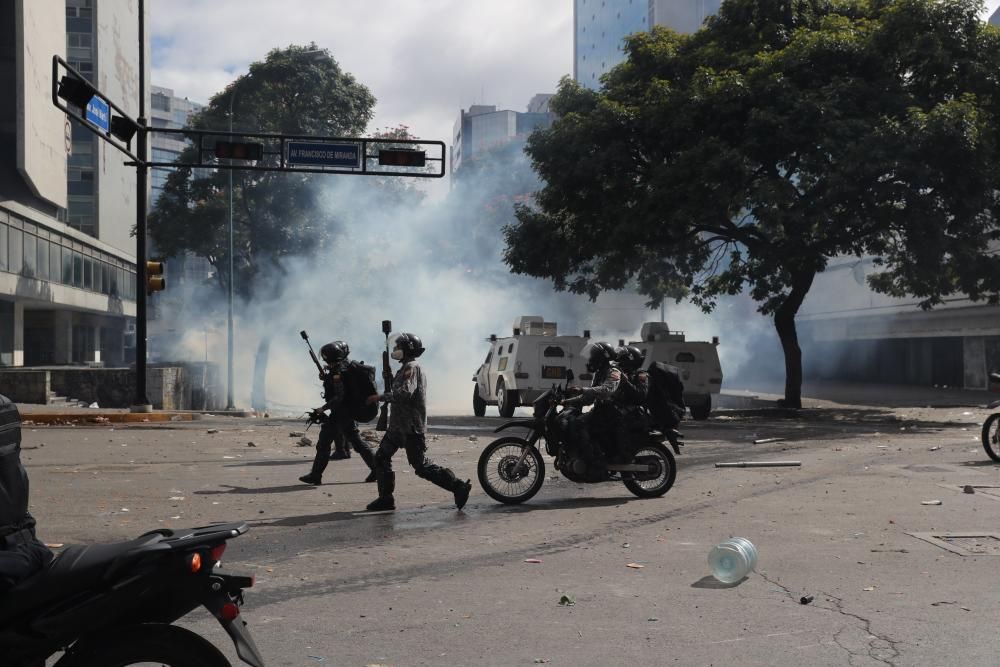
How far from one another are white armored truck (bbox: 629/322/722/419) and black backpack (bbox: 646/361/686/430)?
13.8 metres

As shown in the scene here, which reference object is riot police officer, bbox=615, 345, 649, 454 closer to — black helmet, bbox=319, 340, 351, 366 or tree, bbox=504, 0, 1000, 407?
black helmet, bbox=319, 340, 351, 366

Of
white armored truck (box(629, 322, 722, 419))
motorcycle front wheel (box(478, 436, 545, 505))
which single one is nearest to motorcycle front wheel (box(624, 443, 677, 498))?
motorcycle front wheel (box(478, 436, 545, 505))

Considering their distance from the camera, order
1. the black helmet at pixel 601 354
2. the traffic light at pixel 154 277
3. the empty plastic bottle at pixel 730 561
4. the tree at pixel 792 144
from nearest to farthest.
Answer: the empty plastic bottle at pixel 730 561
the black helmet at pixel 601 354
the traffic light at pixel 154 277
the tree at pixel 792 144

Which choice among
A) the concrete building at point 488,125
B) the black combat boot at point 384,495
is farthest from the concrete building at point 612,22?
the black combat boot at point 384,495

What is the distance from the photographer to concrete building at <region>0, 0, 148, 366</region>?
40094 millimetres

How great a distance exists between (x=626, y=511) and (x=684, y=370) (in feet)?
51.2

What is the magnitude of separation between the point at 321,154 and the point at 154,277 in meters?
4.68

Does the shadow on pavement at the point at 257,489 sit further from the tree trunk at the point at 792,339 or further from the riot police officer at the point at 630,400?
the tree trunk at the point at 792,339

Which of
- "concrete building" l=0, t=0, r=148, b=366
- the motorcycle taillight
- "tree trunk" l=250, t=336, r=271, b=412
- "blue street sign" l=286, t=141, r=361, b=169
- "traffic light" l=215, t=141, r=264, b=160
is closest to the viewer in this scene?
the motorcycle taillight

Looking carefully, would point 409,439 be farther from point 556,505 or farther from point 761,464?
point 761,464

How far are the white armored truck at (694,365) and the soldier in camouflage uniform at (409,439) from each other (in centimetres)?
1558

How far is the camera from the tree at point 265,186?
42.6 m

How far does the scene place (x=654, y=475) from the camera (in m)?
10.8

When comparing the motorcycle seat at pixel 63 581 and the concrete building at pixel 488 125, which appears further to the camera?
the concrete building at pixel 488 125
